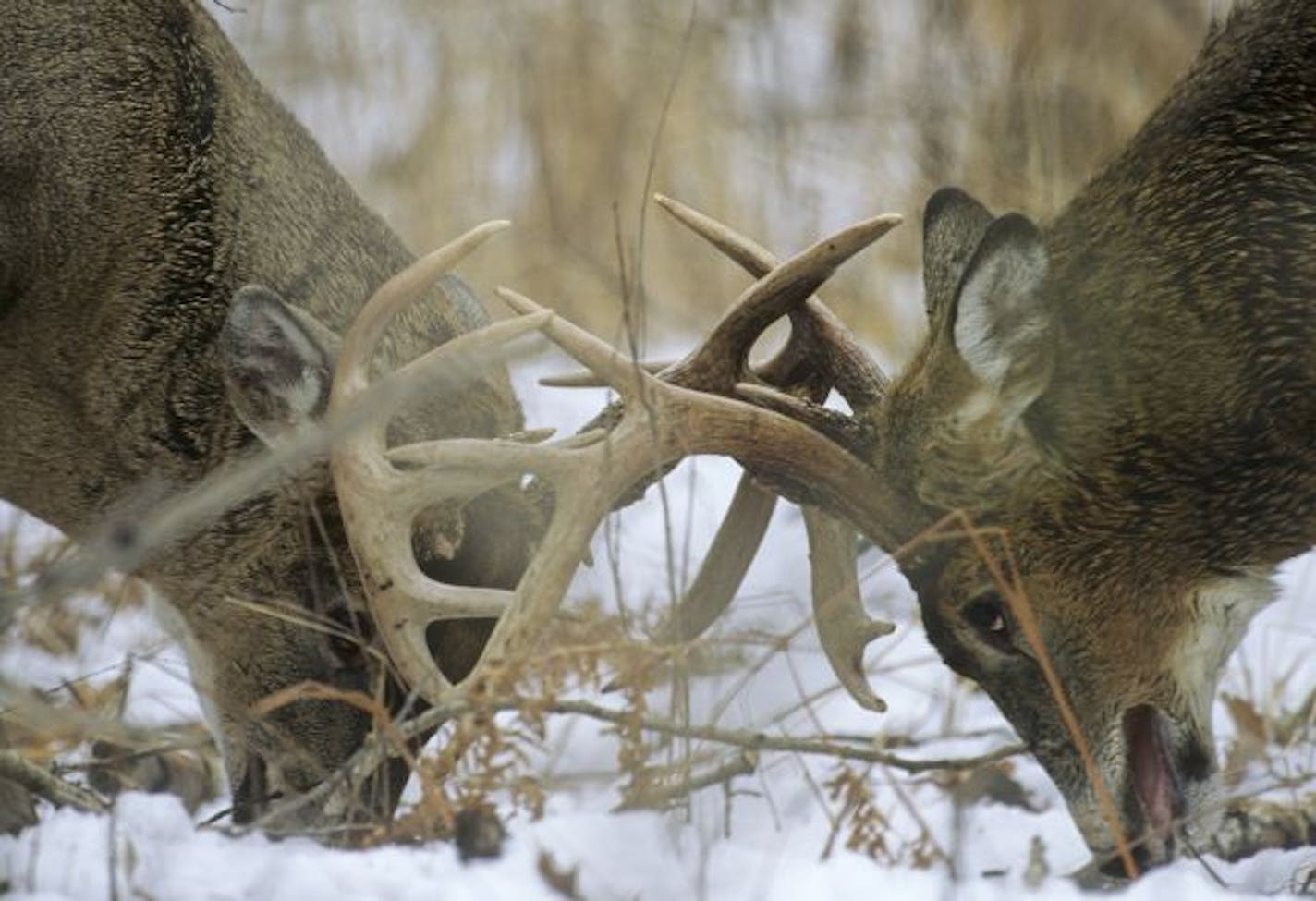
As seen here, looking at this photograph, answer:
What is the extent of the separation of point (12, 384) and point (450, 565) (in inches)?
56.9

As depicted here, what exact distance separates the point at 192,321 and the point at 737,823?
1.82 metres

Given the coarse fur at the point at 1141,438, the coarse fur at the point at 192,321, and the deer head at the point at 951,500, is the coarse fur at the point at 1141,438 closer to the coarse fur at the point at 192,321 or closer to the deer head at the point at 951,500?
the deer head at the point at 951,500

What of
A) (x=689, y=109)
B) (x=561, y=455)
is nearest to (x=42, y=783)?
(x=561, y=455)

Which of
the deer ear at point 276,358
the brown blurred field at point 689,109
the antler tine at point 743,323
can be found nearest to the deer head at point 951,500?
the antler tine at point 743,323

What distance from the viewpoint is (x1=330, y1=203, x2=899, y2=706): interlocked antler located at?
476cm

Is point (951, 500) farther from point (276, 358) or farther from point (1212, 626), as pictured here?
point (276, 358)

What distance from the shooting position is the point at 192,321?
5.52 m

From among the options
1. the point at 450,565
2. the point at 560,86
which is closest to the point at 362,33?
the point at 560,86

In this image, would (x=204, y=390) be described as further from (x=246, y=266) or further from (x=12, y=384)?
(x=12, y=384)

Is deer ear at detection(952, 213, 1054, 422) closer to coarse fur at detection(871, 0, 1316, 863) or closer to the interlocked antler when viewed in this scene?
coarse fur at detection(871, 0, 1316, 863)

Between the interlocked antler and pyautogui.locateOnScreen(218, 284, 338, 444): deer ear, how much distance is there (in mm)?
111

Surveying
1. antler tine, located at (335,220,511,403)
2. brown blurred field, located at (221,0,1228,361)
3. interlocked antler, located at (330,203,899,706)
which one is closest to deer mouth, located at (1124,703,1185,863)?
interlocked antler, located at (330,203,899,706)

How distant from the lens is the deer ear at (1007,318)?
4652 millimetres

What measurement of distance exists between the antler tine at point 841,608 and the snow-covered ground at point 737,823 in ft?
0.49
